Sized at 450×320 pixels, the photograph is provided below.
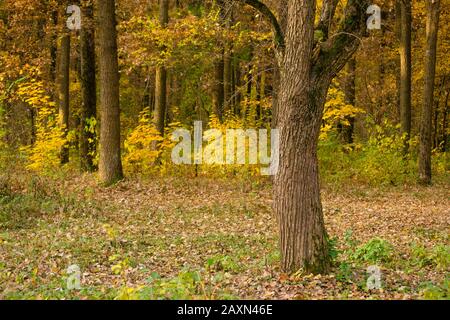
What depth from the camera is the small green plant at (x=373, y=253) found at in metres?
9.14

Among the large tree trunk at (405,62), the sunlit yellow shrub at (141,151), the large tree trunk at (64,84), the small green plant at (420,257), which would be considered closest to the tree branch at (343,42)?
the small green plant at (420,257)

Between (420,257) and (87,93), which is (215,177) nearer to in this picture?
(87,93)

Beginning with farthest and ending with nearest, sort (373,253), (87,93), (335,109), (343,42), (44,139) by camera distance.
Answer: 1. (87,93)
2. (44,139)
3. (335,109)
4. (373,253)
5. (343,42)

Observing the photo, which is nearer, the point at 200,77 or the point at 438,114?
the point at 200,77

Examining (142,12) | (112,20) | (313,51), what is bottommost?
(313,51)

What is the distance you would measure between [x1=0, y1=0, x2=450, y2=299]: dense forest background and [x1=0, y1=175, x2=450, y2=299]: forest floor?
5 cm

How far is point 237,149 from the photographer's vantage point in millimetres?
18719

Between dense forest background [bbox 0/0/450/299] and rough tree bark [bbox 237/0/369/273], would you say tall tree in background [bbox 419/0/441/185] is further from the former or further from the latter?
rough tree bark [bbox 237/0/369/273]

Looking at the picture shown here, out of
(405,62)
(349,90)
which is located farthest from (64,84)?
(405,62)

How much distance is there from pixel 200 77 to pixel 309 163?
23.7 meters

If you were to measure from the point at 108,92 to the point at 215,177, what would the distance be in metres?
4.82

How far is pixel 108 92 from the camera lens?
16.5 m
